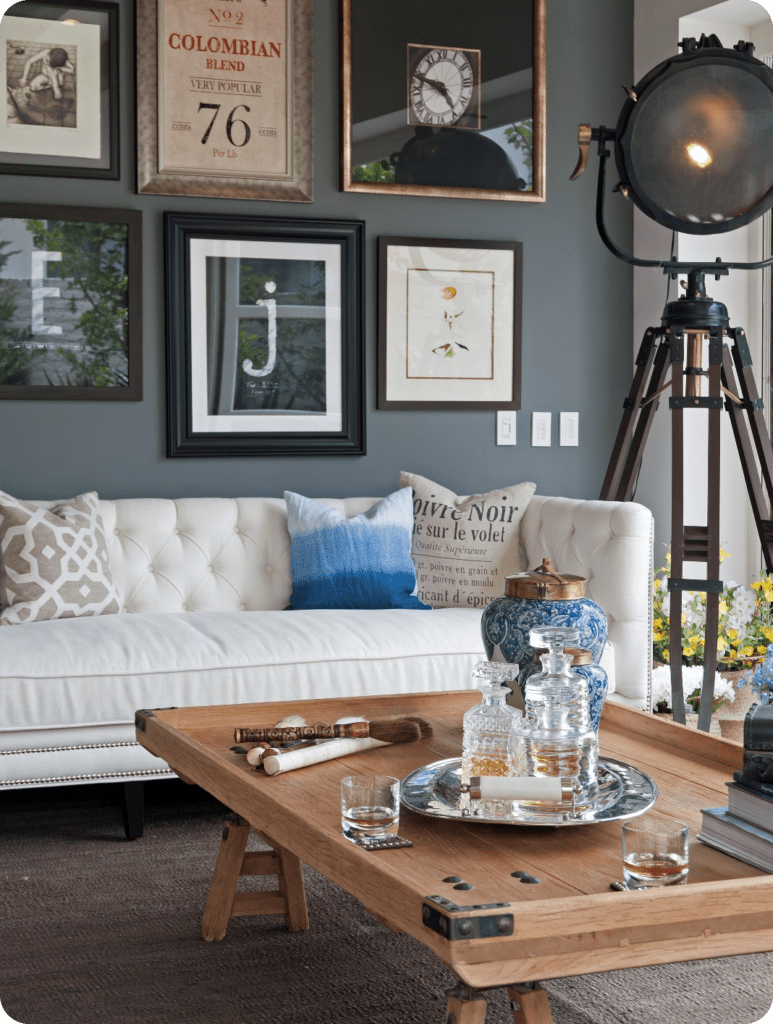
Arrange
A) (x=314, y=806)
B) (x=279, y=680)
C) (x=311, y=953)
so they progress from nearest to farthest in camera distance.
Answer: (x=314, y=806) → (x=311, y=953) → (x=279, y=680)

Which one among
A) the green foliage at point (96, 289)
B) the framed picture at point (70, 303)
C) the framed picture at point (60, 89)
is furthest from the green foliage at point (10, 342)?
the framed picture at point (60, 89)

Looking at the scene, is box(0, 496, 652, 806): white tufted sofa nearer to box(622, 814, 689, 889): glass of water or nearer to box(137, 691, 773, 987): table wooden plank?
box(137, 691, 773, 987): table wooden plank

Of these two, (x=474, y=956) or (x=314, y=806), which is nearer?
(x=474, y=956)

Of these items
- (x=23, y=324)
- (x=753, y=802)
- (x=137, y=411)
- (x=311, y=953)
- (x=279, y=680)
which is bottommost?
(x=311, y=953)

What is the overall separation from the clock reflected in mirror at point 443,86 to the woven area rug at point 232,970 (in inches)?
104

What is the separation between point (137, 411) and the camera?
148 inches

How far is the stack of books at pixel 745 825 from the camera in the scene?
1.38 metres

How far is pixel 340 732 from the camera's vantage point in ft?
→ 6.25

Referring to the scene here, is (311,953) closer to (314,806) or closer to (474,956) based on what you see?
(314,806)

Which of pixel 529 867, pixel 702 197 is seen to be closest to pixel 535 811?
pixel 529 867

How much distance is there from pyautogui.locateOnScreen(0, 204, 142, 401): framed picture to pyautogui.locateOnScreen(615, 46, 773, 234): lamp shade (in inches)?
63.3

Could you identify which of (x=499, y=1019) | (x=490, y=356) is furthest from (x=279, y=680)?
(x=490, y=356)

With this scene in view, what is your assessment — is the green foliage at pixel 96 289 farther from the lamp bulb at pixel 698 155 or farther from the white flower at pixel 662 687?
the white flower at pixel 662 687

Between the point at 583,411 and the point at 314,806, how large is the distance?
287cm
